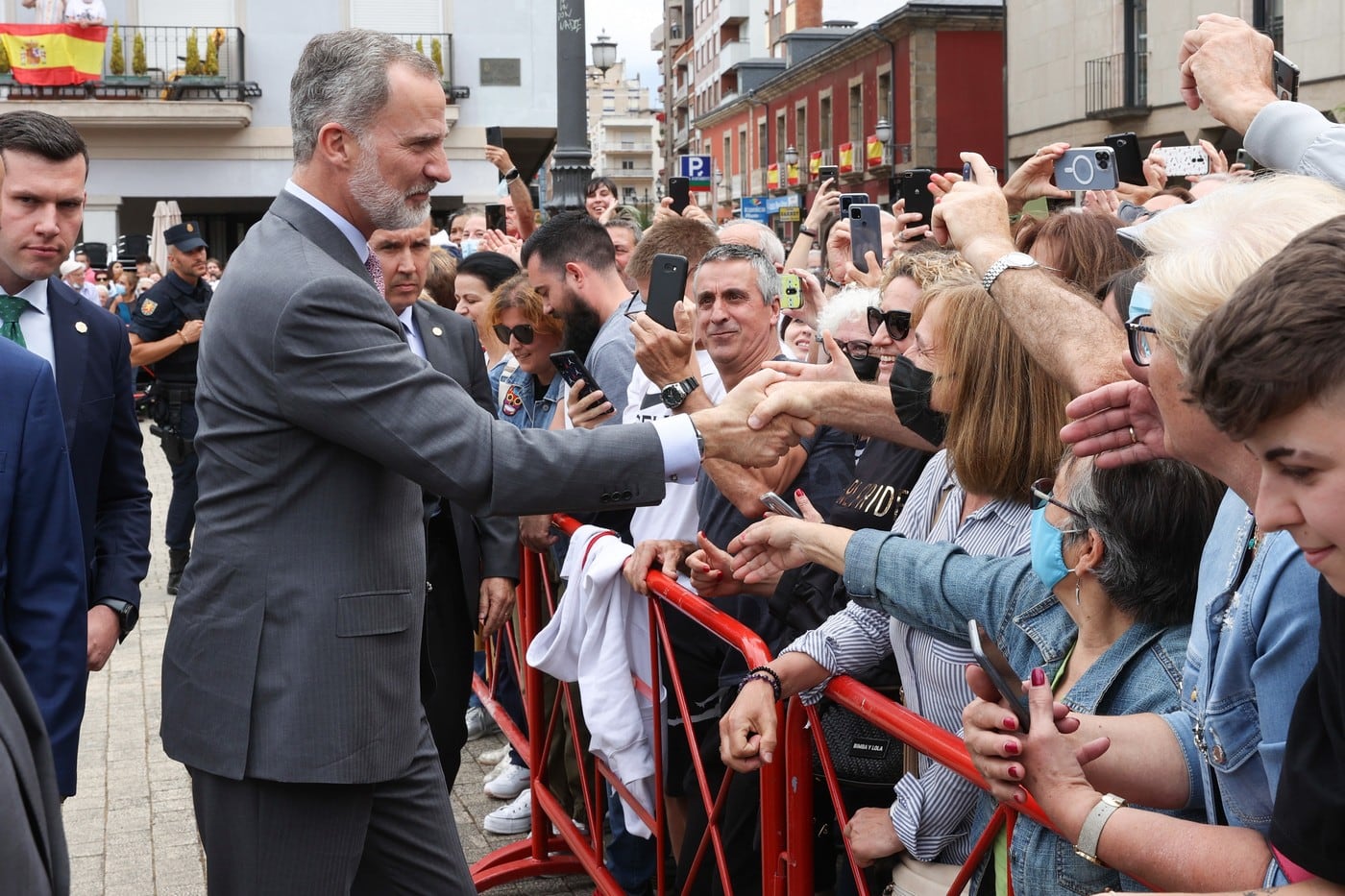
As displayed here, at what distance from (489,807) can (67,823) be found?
1.69 meters

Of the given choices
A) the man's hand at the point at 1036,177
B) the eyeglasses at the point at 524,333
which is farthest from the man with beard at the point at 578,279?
the man's hand at the point at 1036,177

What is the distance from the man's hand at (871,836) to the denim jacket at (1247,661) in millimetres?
938

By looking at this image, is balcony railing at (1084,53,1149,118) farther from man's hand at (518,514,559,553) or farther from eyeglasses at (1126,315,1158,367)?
eyeglasses at (1126,315,1158,367)

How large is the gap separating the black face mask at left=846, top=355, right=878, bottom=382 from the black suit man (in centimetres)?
130

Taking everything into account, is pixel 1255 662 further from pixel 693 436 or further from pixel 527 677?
pixel 527 677

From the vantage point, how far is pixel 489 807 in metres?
5.61

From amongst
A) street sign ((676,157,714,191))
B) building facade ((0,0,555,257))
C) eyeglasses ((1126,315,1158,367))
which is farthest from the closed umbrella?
eyeglasses ((1126,315,1158,367))

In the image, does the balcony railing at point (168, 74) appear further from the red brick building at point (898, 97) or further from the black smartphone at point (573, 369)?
the black smartphone at point (573, 369)

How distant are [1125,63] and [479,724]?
2238 cm

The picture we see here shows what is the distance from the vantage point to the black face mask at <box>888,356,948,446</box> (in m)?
3.21

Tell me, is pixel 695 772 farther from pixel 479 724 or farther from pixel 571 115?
pixel 571 115

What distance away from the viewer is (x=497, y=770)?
584 cm

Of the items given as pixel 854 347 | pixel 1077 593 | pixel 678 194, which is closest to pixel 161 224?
pixel 678 194

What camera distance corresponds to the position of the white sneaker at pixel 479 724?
6570 millimetres
